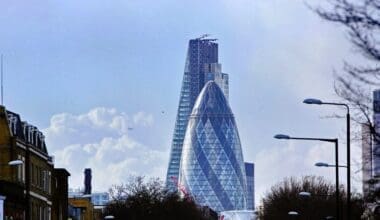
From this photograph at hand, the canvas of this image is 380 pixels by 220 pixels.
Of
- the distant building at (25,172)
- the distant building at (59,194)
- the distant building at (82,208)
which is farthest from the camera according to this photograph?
the distant building at (82,208)

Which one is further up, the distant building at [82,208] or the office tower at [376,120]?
the distant building at [82,208]

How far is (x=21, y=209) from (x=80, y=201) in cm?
7774

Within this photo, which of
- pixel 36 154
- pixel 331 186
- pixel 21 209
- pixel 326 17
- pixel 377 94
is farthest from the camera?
pixel 331 186

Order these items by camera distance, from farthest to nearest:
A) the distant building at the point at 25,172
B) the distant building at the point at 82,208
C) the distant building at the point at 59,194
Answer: the distant building at the point at 82,208
the distant building at the point at 59,194
the distant building at the point at 25,172

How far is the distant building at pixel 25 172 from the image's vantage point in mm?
94250

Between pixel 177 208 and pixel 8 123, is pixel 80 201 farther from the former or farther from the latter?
pixel 8 123

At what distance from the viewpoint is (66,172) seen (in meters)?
130

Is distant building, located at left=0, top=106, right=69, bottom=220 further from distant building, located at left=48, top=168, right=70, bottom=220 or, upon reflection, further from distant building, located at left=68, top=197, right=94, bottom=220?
distant building, located at left=68, top=197, right=94, bottom=220

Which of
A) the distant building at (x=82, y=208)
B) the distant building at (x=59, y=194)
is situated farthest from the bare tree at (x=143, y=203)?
the distant building at (x=59, y=194)

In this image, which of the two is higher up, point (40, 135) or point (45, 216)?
point (40, 135)

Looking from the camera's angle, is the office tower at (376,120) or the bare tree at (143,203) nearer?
the office tower at (376,120)

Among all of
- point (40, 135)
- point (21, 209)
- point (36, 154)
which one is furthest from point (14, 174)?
point (40, 135)

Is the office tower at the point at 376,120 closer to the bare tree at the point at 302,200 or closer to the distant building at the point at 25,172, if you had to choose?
the distant building at the point at 25,172

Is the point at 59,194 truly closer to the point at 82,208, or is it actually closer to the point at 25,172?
the point at 25,172
